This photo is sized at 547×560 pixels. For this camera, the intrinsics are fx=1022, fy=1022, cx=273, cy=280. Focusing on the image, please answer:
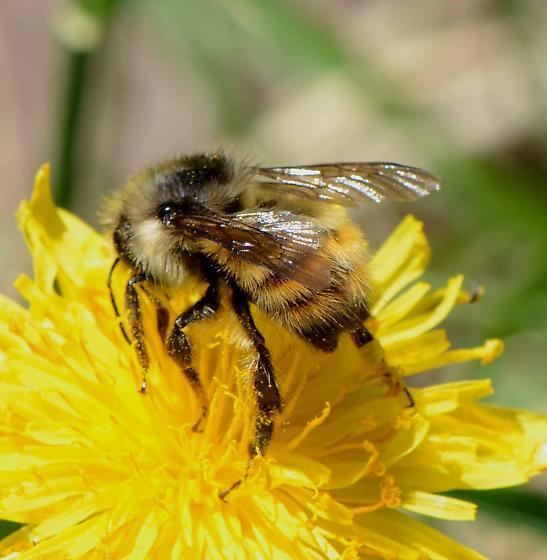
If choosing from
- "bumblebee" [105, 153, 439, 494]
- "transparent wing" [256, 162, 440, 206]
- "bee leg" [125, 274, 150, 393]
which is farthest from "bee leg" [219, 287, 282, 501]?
"transparent wing" [256, 162, 440, 206]

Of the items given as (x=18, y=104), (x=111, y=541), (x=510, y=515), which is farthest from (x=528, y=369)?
(x=18, y=104)

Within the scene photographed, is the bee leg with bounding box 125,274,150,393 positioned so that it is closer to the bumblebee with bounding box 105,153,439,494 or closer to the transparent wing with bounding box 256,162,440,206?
the bumblebee with bounding box 105,153,439,494

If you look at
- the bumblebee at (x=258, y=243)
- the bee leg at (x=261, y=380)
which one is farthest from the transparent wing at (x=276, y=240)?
the bee leg at (x=261, y=380)

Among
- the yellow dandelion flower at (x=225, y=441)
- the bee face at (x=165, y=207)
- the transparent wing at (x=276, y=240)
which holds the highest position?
the bee face at (x=165, y=207)

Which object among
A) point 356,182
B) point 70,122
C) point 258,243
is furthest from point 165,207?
point 70,122

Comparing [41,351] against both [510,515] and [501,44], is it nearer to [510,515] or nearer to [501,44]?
[510,515]

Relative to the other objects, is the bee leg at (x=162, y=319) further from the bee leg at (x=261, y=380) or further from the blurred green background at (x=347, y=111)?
the blurred green background at (x=347, y=111)
